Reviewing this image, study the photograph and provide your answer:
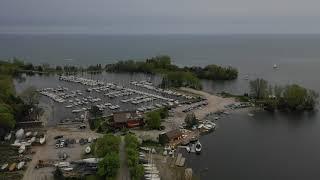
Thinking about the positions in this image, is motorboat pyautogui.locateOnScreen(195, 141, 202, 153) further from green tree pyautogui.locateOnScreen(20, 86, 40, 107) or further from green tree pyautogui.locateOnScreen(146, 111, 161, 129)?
green tree pyautogui.locateOnScreen(20, 86, 40, 107)

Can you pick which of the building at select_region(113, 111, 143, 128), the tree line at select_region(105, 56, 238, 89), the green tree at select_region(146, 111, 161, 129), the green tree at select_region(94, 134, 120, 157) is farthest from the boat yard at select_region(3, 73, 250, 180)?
the tree line at select_region(105, 56, 238, 89)

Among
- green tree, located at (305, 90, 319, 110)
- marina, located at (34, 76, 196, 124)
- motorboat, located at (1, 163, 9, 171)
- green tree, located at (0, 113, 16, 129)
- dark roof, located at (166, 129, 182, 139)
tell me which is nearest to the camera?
motorboat, located at (1, 163, 9, 171)

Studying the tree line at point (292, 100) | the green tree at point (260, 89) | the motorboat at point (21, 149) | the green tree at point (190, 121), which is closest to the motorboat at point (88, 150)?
the motorboat at point (21, 149)

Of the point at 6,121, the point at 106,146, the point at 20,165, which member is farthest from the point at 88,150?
the point at 6,121

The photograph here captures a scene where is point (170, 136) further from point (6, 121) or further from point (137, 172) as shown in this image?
point (6, 121)

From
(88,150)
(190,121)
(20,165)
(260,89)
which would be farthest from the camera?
(260,89)
